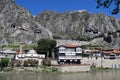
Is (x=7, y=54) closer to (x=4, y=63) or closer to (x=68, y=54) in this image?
(x=4, y=63)

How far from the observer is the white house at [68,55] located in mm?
82562

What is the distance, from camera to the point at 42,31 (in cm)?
15838

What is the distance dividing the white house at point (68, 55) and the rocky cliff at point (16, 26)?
2065 inches

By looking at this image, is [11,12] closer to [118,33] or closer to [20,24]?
[20,24]

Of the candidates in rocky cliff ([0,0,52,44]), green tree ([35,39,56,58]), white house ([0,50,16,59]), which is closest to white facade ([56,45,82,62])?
green tree ([35,39,56,58])

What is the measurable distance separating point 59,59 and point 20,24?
7282 cm

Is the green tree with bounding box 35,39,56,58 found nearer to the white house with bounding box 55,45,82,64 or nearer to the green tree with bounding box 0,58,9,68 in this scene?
the white house with bounding box 55,45,82,64

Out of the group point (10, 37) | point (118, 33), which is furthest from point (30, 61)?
point (118, 33)

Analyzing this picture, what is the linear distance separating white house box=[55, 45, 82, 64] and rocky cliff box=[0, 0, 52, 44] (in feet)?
172

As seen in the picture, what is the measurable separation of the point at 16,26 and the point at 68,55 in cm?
7008

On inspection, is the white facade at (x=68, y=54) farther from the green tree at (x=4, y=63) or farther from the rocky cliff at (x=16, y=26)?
the rocky cliff at (x=16, y=26)

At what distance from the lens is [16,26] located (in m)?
148

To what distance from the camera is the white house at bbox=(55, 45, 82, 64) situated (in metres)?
82.6

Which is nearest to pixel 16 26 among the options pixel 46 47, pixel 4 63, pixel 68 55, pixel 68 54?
pixel 46 47
